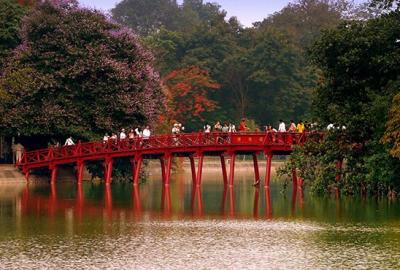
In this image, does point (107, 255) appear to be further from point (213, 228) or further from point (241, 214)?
point (241, 214)

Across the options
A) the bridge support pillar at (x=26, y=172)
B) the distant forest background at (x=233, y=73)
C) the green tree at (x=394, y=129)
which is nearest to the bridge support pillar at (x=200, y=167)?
the bridge support pillar at (x=26, y=172)

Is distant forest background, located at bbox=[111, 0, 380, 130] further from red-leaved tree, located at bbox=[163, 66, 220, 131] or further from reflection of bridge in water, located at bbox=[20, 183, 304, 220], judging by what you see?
reflection of bridge in water, located at bbox=[20, 183, 304, 220]

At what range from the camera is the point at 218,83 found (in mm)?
120688

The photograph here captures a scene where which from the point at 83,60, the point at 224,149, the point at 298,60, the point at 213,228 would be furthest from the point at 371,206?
the point at 298,60

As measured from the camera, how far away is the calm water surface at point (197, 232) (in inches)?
1277

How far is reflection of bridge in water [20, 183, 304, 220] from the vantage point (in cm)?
4897

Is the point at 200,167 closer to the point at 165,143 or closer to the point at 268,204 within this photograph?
the point at 165,143

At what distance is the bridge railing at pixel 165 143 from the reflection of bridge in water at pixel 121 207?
3156 mm

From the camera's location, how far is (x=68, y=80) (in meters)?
73.8

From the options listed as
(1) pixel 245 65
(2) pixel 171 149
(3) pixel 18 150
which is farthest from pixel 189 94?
(2) pixel 171 149

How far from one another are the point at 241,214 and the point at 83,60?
28018 mm

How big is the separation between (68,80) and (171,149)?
11.3 m

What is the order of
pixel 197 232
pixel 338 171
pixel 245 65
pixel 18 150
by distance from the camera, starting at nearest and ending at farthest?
pixel 197 232 → pixel 338 171 → pixel 18 150 → pixel 245 65

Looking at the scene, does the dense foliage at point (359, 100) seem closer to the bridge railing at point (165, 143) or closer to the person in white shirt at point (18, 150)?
the bridge railing at point (165, 143)
